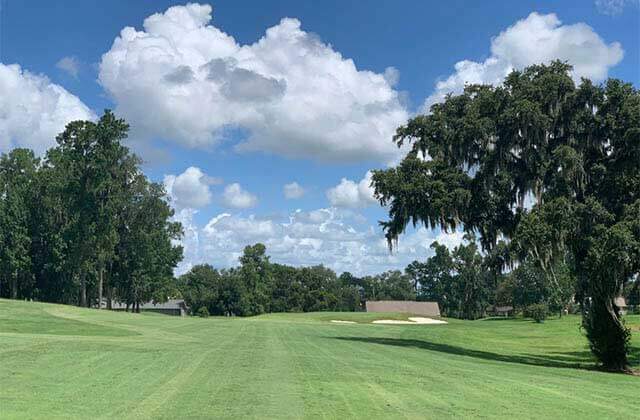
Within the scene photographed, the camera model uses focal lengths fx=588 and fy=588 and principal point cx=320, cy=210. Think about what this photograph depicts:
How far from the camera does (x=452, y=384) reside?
1253 centimetres

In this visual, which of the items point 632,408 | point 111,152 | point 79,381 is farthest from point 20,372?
point 111,152

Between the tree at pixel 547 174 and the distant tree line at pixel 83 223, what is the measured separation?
46.0 metres

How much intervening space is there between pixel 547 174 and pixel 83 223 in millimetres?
52733

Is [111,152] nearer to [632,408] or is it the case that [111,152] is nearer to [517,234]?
[517,234]

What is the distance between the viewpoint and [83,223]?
6306cm

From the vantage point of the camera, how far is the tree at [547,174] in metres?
20.8

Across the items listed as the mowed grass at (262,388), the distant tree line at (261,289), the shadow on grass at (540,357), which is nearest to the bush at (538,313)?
the shadow on grass at (540,357)

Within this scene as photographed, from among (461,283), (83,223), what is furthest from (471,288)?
(83,223)

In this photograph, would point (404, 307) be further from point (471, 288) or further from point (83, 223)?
point (83, 223)

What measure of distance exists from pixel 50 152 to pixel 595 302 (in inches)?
2634

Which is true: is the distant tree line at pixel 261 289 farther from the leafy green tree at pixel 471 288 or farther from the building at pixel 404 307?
the leafy green tree at pixel 471 288

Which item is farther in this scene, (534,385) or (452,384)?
(534,385)

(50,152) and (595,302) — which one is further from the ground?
(50,152)

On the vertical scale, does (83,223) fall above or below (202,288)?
above
